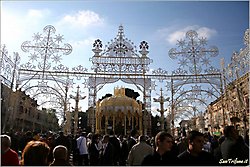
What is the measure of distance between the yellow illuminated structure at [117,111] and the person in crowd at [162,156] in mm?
18301

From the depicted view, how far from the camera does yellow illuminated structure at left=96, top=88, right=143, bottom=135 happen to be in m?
23.4

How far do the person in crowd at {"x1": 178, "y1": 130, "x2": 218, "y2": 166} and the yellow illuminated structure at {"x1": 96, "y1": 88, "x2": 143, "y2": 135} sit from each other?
1842 cm

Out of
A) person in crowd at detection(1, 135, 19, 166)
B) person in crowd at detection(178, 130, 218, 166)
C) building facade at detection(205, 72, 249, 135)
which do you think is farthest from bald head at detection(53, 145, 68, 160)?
building facade at detection(205, 72, 249, 135)

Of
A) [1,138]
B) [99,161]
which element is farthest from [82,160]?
[1,138]

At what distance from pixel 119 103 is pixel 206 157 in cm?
1970

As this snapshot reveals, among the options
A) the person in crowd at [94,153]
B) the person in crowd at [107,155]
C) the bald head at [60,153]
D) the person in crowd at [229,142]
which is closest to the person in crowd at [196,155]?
the person in crowd at [229,142]

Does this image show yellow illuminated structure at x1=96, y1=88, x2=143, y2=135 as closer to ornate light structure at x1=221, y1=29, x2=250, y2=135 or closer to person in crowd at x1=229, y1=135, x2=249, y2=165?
ornate light structure at x1=221, y1=29, x2=250, y2=135

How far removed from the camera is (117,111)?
23.5 m

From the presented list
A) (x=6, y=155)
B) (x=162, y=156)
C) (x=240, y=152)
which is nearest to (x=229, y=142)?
(x=240, y=152)

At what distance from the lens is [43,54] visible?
1633 centimetres

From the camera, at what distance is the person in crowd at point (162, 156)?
12.2 ft

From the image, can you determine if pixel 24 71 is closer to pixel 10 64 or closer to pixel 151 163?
pixel 10 64

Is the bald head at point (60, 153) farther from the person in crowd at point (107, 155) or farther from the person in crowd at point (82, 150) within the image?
the person in crowd at point (82, 150)

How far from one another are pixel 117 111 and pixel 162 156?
19.8 m
